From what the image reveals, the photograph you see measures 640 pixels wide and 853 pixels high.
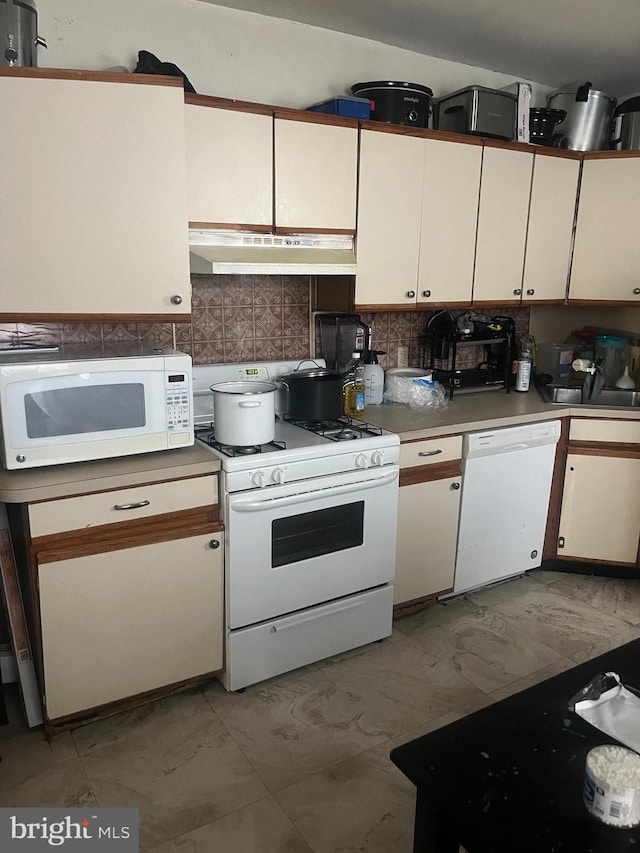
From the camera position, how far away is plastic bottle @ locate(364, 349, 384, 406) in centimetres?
311

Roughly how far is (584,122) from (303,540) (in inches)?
103

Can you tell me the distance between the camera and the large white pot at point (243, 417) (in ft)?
7.44

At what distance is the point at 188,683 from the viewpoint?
2.39 meters

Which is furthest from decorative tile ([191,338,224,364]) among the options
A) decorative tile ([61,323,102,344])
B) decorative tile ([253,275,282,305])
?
decorative tile ([61,323,102,344])

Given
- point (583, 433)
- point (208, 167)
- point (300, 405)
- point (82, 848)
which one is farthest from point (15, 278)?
point (583, 433)

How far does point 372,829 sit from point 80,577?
1.15 meters

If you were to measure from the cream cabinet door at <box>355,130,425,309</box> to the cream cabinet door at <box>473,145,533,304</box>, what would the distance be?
397mm

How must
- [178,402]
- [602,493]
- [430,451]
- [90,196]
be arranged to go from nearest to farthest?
[90,196] → [178,402] → [430,451] → [602,493]

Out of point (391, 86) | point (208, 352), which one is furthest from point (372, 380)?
point (391, 86)

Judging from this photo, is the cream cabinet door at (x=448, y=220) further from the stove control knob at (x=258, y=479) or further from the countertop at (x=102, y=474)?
the countertop at (x=102, y=474)

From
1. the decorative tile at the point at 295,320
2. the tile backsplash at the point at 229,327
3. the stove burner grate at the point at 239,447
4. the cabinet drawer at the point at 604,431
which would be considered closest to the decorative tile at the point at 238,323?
the tile backsplash at the point at 229,327

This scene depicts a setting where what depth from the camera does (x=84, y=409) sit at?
206 cm

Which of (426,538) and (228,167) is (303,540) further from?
(228,167)

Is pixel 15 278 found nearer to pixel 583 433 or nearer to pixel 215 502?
pixel 215 502
